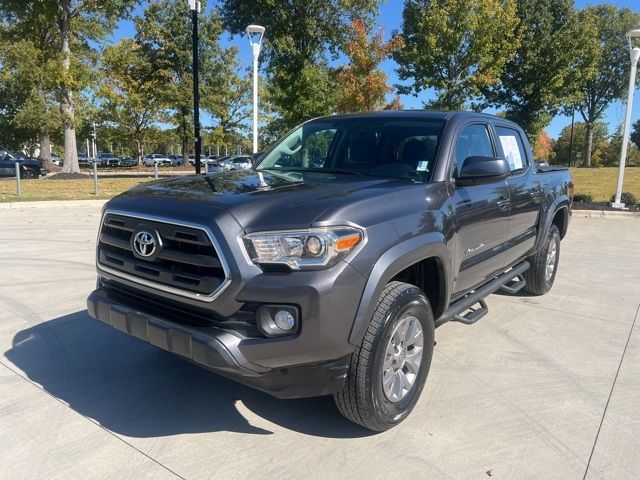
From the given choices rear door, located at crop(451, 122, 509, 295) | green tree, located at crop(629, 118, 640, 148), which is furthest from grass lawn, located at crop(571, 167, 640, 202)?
green tree, located at crop(629, 118, 640, 148)

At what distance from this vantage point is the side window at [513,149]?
15.5 feet

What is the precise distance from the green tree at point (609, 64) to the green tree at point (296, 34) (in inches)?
993

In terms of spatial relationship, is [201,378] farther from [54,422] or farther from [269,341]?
[269,341]

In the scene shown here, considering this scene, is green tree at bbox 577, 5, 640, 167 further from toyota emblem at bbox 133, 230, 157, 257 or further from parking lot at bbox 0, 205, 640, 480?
toyota emblem at bbox 133, 230, 157, 257

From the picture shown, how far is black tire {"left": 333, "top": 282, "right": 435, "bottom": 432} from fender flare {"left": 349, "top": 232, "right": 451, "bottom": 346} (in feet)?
0.26

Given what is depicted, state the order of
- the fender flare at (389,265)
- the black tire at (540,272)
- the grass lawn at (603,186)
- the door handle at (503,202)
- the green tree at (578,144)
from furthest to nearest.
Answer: the green tree at (578,144), the grass lawn at (603,186), the black tire at (540,272), the door handle at (503,202), the fender flare at (389,265)

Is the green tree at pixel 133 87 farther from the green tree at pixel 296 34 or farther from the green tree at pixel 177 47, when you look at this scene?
the green tree at pixel 296 34

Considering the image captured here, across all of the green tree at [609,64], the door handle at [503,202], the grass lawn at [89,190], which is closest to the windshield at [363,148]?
the door handle at [503,202]

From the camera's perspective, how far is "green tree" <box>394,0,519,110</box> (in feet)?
73.2

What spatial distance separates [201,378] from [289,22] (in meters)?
23.4

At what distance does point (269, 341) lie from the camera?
2428 mm

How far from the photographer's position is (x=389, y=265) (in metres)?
2.67

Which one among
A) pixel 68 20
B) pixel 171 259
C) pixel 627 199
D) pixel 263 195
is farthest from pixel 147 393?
pixel 68 20

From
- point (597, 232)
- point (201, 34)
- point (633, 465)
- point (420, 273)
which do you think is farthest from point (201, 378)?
point (201, 34)
